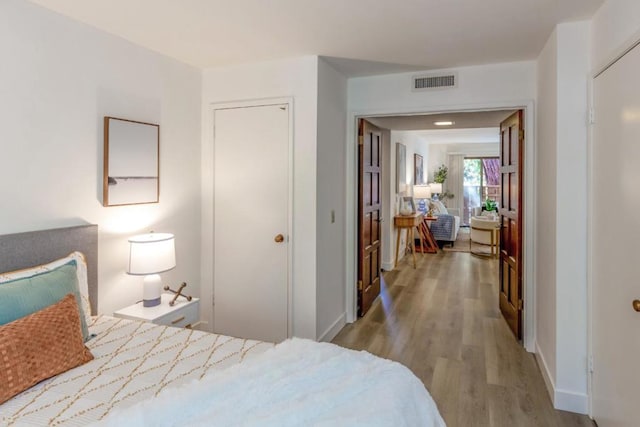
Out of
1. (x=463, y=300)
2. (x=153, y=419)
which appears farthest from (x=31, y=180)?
(x=463, y=300)

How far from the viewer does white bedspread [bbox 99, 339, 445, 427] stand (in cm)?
→ 124

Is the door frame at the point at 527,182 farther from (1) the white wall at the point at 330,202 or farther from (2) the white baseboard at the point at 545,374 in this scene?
(1) the white wall at the point at 330,202

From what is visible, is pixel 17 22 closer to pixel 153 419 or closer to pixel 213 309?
pixel 153 419

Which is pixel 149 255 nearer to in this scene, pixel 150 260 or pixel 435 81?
pixel 150 260

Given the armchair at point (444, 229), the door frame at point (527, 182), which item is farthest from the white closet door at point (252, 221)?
the armchair at point (444, 229)

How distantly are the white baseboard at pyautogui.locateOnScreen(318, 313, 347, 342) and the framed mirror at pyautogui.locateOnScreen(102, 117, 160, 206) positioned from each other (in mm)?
1811

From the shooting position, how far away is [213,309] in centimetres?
354

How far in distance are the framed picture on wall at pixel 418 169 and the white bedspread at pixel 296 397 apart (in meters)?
7.12

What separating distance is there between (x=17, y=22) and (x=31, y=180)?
86cm

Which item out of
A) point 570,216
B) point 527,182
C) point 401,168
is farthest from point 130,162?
point 401,168

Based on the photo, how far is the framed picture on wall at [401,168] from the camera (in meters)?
6.66

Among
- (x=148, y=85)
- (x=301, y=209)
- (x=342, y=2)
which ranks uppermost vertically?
A: (x=342, y=2)

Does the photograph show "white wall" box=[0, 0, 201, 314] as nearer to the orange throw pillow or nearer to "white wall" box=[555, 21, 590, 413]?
the orange throw pillow

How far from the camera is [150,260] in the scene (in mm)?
2564
